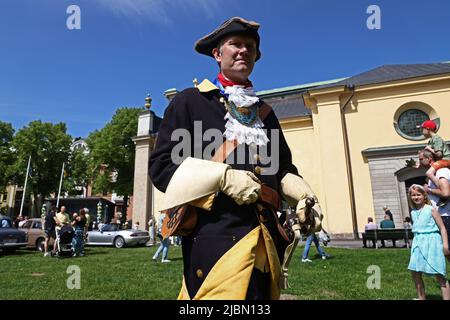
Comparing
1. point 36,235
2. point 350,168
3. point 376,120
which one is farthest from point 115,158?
point 376,120

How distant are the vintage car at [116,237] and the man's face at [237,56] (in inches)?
688

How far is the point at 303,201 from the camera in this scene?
6.08ft

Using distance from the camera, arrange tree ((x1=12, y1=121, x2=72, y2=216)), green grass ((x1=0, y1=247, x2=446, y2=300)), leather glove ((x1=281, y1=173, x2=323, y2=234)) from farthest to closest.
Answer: tree ((x1=12, y1=121, x2=72, y2=216))
green grass ((x1=0, y1=247, x2=446, y2=300))
leather glove ((x1=281, y1=173, x2=323, y2=234))

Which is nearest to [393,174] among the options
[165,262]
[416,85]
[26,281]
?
[416,85]

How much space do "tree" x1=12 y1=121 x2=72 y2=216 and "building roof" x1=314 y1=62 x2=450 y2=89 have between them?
3313 cm

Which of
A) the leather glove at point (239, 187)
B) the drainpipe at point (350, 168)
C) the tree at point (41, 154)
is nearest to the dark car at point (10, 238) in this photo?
the leather glove at point (239, 187)

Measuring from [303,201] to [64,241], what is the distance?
44.1 ft

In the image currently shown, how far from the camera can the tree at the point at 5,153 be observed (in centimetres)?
3741

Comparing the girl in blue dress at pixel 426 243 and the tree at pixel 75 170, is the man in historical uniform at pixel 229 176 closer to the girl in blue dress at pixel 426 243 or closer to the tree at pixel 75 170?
the girl in blue dress at pixel 426 243

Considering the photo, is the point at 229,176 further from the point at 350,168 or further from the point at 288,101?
the point at 288,101

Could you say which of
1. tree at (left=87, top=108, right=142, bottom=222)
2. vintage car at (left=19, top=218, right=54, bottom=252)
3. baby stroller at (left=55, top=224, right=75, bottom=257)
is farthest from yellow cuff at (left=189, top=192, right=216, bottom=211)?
tree at (left=87, top=108, right=142, bottom=222)

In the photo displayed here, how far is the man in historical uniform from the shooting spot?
1472mm

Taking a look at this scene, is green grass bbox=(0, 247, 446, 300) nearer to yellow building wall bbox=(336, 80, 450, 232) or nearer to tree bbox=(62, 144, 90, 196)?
yellow building wall bbox=(336, 80, 450, 232)
